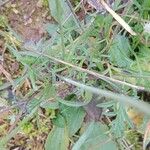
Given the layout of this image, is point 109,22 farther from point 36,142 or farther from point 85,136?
point 36,142

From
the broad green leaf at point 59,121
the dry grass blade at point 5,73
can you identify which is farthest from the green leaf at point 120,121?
the dry grass blade at point 5,73

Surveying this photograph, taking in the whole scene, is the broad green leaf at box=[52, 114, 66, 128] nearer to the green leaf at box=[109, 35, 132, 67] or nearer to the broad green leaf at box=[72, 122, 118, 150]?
the broad green leaf at box=[72, 122, 118, 150]

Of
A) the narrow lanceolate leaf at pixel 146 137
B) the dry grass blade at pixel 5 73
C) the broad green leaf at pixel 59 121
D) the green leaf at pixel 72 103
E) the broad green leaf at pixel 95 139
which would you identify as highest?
the dry grass blade at pixel 5 73

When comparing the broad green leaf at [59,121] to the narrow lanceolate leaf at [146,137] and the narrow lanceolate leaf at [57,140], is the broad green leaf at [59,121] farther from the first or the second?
the narrow lanceolate leaf at [146,137]

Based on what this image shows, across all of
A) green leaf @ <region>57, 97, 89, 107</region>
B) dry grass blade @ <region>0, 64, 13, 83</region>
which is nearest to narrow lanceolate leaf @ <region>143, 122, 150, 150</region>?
green leaf @ <region>57, 97, 89, 107</region>

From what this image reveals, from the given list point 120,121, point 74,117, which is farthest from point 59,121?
point 120,121

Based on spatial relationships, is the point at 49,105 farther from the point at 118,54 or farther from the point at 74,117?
the point at 118,54
